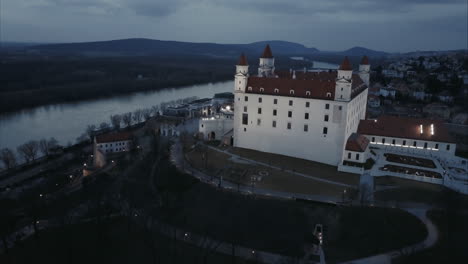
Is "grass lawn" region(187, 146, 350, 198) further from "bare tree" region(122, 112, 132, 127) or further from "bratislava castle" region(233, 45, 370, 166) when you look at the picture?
"bare tree" region(122, 112, 132, 127)

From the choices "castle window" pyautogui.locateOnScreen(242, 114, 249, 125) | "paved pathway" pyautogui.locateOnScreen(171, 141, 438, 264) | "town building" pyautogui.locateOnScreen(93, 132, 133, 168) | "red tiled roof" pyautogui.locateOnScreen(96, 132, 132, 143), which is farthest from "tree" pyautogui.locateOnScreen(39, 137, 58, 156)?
"castle window" pyautogui.locateOnScreen(242, 114, 249, 125)

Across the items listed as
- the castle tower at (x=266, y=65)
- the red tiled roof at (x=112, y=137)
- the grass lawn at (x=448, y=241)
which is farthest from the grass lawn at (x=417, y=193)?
the red tiled roof at (x=112, y=137)

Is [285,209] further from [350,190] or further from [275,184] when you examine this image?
[350,190]

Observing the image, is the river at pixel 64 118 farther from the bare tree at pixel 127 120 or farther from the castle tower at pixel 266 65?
the castle tower at pixel 266 65

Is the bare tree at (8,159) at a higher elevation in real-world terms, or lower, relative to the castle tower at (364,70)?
lower

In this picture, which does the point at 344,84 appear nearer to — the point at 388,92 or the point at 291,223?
the point at 291,223

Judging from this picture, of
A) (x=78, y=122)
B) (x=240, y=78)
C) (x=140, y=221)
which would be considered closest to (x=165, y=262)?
(x=140, y=221)

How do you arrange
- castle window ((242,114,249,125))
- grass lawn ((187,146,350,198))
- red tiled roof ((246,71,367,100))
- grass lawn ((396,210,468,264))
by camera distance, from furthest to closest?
1. castle window ((242,114,249,125))
2. red tiled roof ((246,71,367,100))
3. grass lawn ((187,146,350,198))
4. grass lawn ((396,210,468,264))
